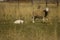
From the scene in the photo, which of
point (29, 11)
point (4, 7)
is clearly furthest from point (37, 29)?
point (4, 7)

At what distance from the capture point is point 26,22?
1.49 metres

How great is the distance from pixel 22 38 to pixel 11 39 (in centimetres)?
9

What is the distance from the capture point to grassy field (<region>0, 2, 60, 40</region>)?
141 centimetres

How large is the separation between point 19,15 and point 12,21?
0.27ft

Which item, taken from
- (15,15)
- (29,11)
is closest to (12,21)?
(15,15)

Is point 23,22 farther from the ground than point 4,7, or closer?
closer

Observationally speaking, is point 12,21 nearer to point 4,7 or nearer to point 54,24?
point 4,7

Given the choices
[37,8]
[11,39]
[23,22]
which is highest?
[37,8]

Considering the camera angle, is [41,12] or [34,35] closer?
[34,35]

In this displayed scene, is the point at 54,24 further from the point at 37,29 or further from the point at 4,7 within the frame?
the point at 4,7

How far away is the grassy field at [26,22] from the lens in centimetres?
141

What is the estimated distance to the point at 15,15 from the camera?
1.49 meters

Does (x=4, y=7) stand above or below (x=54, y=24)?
above

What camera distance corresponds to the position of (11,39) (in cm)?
134
